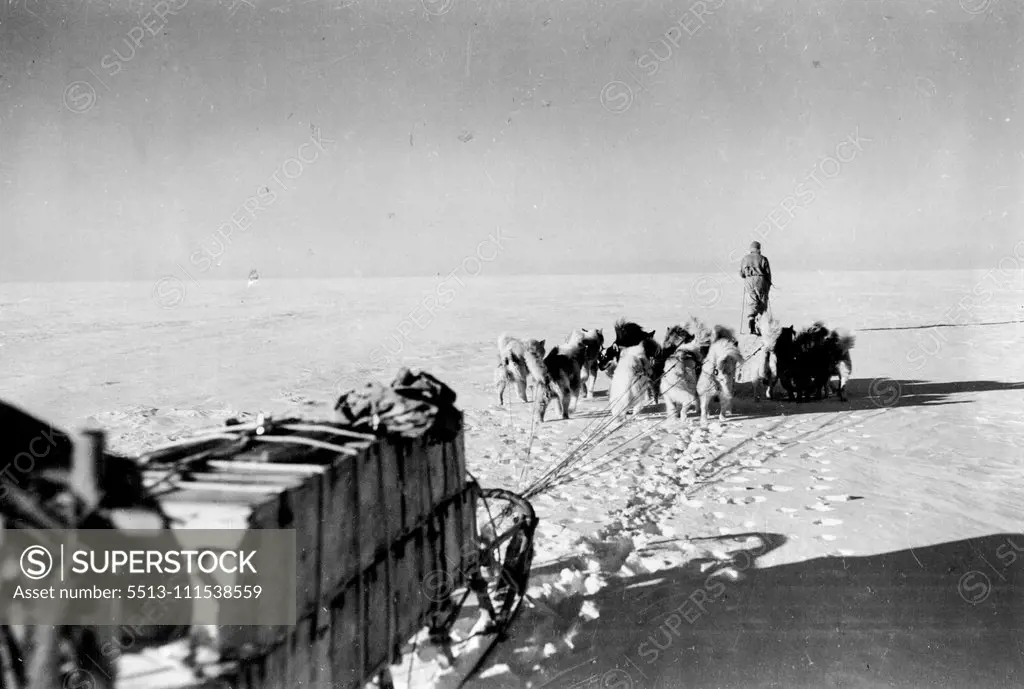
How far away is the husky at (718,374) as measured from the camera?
35.7 feet

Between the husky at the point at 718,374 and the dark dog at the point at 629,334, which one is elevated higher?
the dark dog at the point at 629,334

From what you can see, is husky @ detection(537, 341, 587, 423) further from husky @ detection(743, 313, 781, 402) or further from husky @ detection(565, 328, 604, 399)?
husky @ detection(743, 313, 781, 402)

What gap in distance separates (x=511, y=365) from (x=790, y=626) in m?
7.36

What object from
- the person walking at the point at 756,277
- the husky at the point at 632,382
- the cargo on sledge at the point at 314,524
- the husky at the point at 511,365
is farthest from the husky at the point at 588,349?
the cargo on sledge at the point at 314,524

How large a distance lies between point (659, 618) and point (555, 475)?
10.3 ft

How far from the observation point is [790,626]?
488 cm

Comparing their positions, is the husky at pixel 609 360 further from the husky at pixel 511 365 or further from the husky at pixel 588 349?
the husky at pixel 511 365

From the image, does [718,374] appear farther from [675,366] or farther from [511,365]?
[511,365]

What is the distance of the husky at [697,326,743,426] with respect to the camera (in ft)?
35.7

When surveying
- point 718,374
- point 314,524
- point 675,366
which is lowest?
point 718,374

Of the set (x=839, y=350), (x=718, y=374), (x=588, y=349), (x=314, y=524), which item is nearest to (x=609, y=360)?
(x=588, y=349)

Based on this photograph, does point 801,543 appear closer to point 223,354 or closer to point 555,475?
point 555,475

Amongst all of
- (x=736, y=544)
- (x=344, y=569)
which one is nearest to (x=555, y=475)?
(x=736, y=544)

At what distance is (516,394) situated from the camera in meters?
13.4
